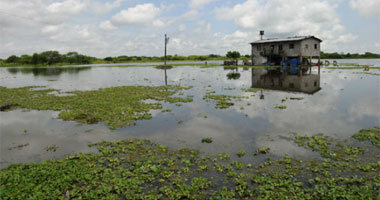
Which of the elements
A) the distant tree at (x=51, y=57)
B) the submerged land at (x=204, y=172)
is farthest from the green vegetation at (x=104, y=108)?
the distant tree at (x=51, y=57)

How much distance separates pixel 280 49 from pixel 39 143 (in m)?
70.6

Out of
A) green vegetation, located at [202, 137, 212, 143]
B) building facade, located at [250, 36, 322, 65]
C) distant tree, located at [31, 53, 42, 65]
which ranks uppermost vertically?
distant tree, located at [31, 53, 42, 65]

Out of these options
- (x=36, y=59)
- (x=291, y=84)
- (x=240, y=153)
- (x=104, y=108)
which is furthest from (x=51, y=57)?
(x=240, y=153)

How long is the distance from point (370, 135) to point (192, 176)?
9.72 meters

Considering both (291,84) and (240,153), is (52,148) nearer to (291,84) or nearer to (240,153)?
(240,153)

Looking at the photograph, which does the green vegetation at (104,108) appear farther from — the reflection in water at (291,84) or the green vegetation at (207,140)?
the reflection in water at (291,84)

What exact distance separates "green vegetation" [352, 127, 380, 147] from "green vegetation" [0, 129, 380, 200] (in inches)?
34.1

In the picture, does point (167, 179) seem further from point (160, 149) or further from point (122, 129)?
point (122, 129)

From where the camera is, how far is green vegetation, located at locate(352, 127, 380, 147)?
422 inches

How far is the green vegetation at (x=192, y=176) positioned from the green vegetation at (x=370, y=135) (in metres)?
0.87

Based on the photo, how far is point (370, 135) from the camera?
1127 centimetres

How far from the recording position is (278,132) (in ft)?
40.3

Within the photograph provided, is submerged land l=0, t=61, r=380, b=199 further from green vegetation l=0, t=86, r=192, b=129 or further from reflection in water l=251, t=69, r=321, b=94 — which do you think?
reflection in water l=251, t=69, r=321, b=94

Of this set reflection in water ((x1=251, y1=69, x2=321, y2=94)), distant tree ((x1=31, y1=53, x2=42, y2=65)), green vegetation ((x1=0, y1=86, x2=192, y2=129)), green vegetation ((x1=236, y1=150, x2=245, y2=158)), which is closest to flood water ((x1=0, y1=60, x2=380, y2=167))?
green vegetation ((x1=236, y1=150, x2=245, y2=158))
